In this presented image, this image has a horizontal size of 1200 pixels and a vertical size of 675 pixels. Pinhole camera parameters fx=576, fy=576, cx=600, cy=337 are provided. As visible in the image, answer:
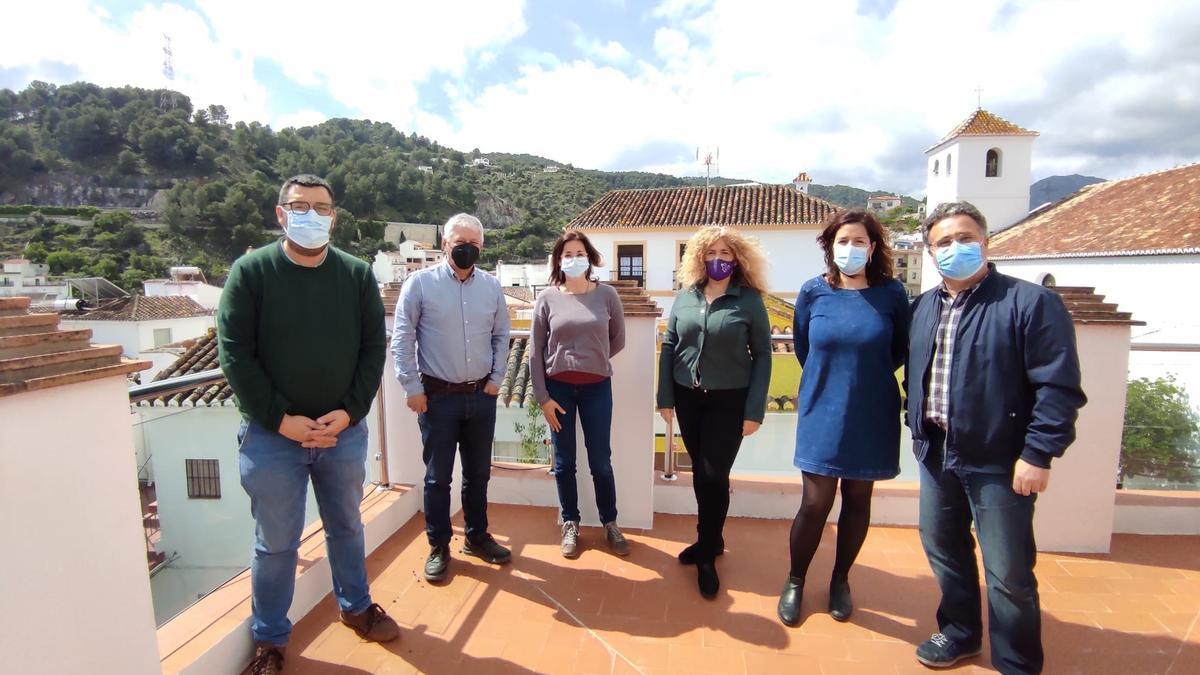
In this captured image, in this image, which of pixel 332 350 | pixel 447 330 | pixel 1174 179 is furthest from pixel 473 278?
pixel 1174 179

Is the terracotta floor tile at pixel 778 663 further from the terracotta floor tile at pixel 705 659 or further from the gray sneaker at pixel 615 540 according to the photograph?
the gray sneaker at pixel 615 540

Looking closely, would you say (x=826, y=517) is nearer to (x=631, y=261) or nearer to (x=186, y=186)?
(x=631, y=261)

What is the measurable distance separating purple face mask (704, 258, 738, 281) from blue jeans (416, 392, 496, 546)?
1.14m

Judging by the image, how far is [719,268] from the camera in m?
2.49

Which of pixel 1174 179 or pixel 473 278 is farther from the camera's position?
pixel 1174 179

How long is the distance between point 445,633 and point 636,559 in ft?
3.17

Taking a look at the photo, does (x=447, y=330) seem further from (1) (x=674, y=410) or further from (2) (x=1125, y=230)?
(2) (x=1125, y=230)

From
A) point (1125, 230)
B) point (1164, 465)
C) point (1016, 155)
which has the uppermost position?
point (1016, 155)

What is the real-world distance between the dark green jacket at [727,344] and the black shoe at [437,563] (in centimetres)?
135

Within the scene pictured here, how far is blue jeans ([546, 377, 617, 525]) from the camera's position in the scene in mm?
2812

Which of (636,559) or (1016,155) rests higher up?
(1016,155)

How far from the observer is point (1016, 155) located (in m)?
26.8

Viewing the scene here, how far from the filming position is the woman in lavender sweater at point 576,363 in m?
2.71

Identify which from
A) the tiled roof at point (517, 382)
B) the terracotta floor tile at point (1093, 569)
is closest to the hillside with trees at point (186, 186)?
the tiled roof at point (517, 382)
